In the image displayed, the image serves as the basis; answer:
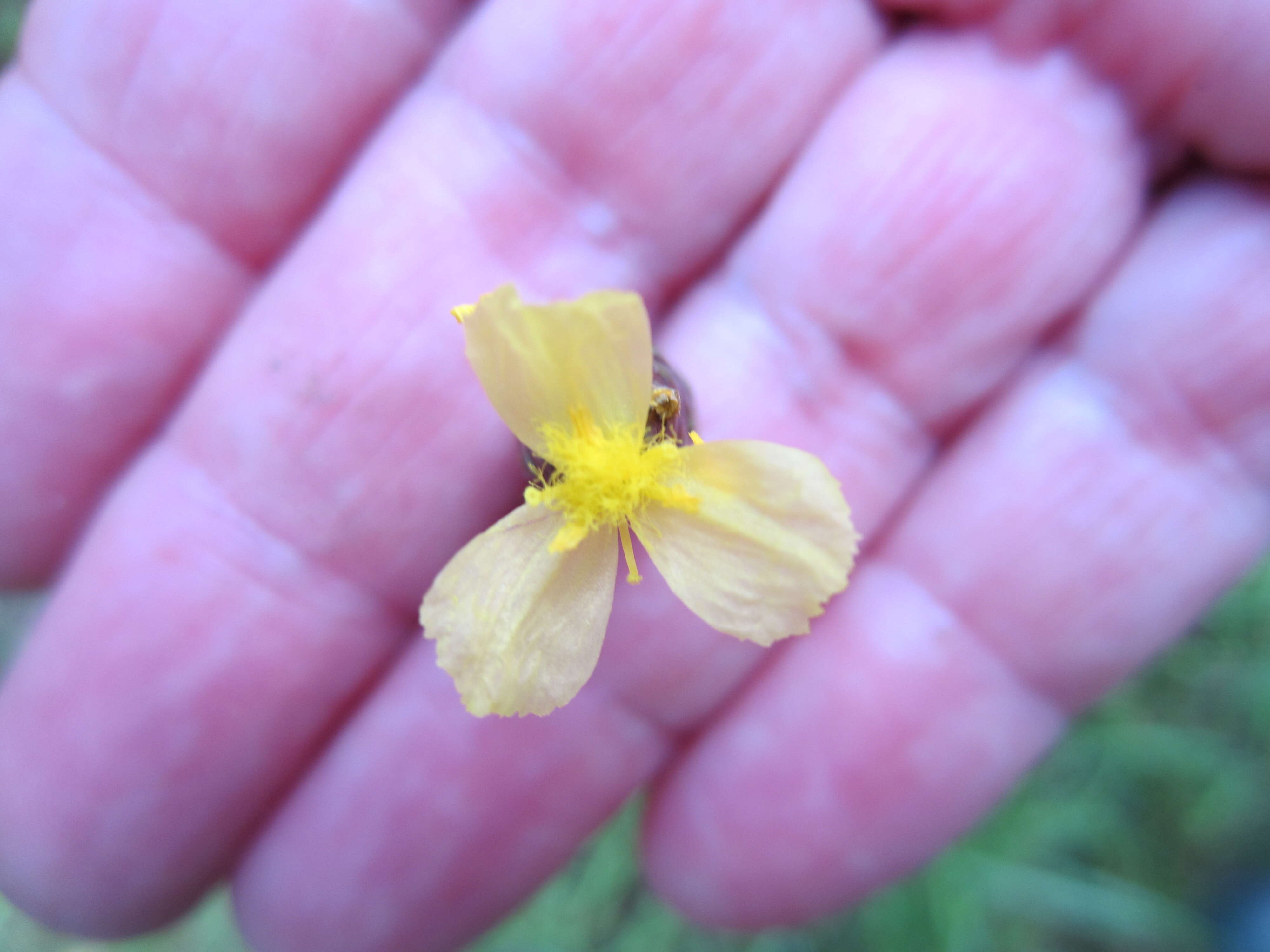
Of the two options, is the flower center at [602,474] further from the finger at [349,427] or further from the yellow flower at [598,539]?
the finger at [349,427]

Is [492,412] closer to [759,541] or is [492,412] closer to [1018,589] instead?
[759,541]

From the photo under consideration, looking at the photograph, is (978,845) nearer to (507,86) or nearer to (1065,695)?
(1065,695)

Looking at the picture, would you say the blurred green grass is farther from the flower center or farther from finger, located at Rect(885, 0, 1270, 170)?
the flower center

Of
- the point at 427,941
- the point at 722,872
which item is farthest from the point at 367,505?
the point at 722,872

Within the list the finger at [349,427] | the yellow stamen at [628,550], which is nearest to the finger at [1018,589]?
the yellow stamen at [628,550]

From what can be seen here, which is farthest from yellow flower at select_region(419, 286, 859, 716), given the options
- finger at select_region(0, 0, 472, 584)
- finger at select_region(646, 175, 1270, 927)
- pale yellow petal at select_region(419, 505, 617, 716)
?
finger at select_region(0, 0, 472, 584)

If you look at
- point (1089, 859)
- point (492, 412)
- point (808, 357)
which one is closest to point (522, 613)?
point (492, 412)
